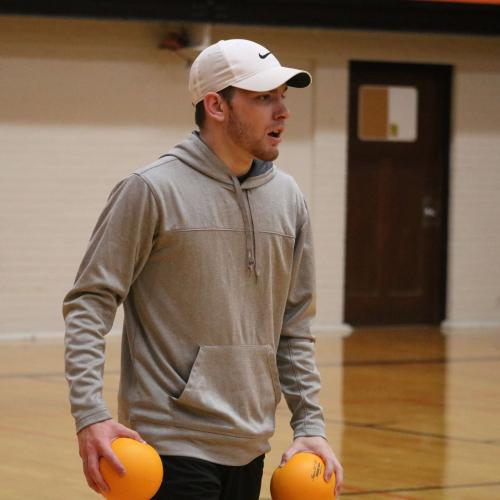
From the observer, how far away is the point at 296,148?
12.2m

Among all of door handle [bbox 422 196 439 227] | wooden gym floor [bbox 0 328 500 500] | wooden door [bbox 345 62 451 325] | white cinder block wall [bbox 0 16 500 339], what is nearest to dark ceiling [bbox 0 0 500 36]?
white cinder block wall [bbox 0 16 500 339]

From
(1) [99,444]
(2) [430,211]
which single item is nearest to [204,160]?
(1) [99,444]

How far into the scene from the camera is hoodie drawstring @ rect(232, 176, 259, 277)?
8.80 feet

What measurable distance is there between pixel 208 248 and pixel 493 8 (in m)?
10.2

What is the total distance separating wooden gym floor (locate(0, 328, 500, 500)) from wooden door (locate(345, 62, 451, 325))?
1325mm

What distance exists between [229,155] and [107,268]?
398mm

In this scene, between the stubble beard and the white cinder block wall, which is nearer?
the stubble beard

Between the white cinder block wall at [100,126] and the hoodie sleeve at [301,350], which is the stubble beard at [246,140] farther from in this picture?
the white cinder block wall at [100,126]

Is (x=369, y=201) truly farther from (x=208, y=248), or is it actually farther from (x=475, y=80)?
(x=208, y=248)

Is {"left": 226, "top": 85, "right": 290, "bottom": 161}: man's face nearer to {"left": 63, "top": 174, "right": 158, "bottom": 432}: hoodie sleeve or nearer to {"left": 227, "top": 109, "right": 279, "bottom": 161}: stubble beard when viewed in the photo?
{"left": 227, "top": 109, "right": 279, "bottom": 161}: stubble beard

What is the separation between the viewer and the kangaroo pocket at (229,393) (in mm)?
2596

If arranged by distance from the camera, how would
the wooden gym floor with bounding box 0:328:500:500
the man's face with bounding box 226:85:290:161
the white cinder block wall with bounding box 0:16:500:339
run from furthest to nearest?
the white cinder block wall with bounding box 0:16:500:339, the wooden gym floor with bounding box 0:328:500:500, the man's face with bounding box 226:85:290:161

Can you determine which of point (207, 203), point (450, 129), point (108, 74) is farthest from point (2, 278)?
point (207, 203)

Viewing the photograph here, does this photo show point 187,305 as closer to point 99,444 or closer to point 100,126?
point 99,444
